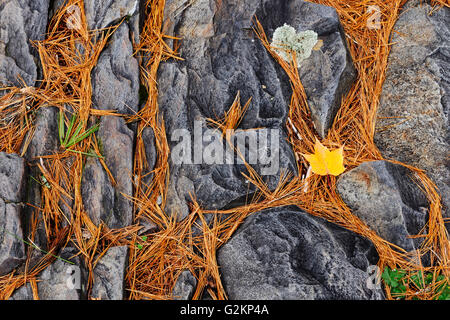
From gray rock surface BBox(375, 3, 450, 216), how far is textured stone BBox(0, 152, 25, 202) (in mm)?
2315

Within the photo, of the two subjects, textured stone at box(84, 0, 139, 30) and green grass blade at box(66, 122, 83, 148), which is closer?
green grass blade at box(66, 122, 83, 148)

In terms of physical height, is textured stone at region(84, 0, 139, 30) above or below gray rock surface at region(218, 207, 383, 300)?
above

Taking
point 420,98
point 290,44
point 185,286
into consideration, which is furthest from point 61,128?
point 420,98

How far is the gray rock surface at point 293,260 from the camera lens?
2033 mm

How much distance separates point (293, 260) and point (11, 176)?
1723 millimetres

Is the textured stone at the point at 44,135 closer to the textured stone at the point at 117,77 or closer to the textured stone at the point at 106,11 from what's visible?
the textured stone at the point at 117,77

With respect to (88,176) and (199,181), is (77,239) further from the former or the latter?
(199,181)

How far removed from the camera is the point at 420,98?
2496mm

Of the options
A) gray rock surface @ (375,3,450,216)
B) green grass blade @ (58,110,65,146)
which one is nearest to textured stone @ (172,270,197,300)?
green grass blade @ (58,110,65,146)

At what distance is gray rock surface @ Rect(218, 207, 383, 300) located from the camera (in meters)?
2.03

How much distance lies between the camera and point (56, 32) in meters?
2.52

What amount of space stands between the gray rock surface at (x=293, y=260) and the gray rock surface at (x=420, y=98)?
73 centimetres

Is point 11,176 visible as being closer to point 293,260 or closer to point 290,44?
point 293,260

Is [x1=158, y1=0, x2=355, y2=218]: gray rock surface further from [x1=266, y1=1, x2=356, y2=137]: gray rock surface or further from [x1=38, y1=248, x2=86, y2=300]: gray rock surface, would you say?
[x1=38, y1=248, x2=86, y2=300]: gray rock surface
